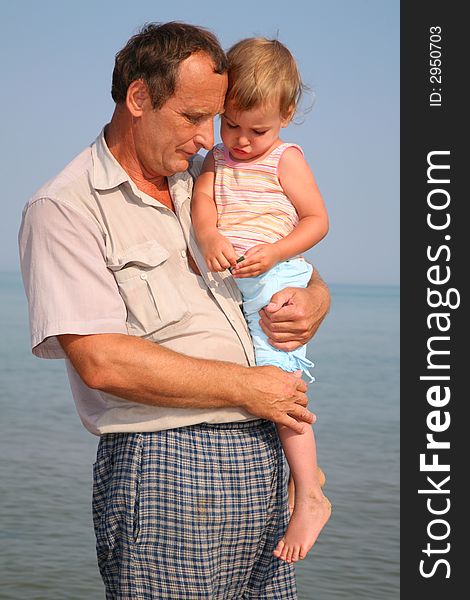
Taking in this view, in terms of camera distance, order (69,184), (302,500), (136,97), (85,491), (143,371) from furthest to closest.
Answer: (85,491) < (302,500) < (136,97) < (69,184) < (143,371)

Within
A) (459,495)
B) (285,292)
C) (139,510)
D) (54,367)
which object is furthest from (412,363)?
(54,367)

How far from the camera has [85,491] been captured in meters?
7.50

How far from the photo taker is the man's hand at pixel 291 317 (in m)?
2.84

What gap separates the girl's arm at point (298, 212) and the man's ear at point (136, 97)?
431mm

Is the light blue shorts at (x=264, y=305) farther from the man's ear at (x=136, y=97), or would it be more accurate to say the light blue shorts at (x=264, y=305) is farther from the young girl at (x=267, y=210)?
the man's ear at (x=136, y=97)

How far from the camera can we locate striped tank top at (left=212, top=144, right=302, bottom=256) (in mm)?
2926

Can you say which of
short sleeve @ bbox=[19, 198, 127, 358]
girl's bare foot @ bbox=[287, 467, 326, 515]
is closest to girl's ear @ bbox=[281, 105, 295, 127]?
short sleeve @ bbox=[19, 198, 127, 358]

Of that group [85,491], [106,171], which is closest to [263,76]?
[106,171]

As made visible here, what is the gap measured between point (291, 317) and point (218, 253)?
0.92 feet

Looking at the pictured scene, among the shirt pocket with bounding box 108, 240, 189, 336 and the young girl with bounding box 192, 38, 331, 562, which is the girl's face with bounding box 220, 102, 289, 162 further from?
the shirt pocket with bounding box 108, 240, 189, 336

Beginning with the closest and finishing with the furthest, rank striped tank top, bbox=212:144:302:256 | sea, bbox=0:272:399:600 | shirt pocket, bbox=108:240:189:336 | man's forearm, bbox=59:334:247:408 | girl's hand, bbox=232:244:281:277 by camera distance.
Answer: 1. man's forearm, bbox=59:334:247:408
2. shirt pocket, bbox=108:240:189:336
3. girl's hand, bbox=232:244:281:277
4. striped tank top, bbox=212:144:302:256
5. sea, bbox=0:272:399:600

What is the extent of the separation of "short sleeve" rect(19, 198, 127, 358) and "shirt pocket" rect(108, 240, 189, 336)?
5 centimetres

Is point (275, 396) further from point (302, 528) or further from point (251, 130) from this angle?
point (251, 130)

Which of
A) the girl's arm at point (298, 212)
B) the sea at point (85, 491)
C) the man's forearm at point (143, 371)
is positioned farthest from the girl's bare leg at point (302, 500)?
the sea at point (85, 491)
